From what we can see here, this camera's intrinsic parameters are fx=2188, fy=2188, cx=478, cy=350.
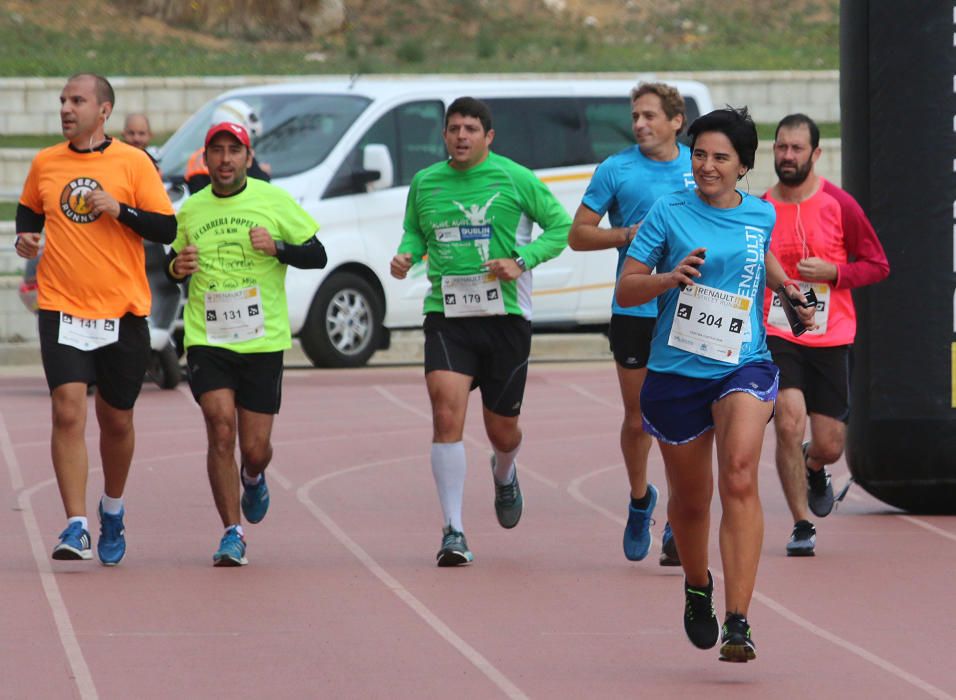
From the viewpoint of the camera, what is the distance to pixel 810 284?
31.8ft

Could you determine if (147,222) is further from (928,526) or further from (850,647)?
(928,526)

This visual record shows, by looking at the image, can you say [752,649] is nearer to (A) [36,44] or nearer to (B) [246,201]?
(B) [246,201]

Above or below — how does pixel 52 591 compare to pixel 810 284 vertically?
below

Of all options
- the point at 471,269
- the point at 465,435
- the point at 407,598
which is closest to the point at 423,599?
the point at 407,598

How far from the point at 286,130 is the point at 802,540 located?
32.0ft

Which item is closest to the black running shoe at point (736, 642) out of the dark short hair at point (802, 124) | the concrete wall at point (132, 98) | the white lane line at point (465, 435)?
the dark short hair at point (802, 124)

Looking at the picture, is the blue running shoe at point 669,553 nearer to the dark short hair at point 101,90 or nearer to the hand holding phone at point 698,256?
the hand holding phone at point 698,256

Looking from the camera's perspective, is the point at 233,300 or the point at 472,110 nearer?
the point at 233,300

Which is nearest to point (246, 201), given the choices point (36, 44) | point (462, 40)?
point (36, 44)

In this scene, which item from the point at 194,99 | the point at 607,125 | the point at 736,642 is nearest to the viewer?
the point at 736,642

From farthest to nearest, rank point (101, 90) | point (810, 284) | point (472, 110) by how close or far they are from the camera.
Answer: point (810, 284) → point (472, 110) → point (101, 90)

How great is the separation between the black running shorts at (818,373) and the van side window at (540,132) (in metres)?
9.28

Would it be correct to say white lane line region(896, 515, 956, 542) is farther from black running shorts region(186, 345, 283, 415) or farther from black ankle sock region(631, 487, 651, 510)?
black running shorts region(186, 345, 283, 415)

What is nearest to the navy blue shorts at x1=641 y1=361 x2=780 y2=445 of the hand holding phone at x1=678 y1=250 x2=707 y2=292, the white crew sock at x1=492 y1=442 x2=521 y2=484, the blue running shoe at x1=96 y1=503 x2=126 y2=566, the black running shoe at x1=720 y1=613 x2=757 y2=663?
the hand holding phone at x1=678 y1=250 x2=707 y2=292
